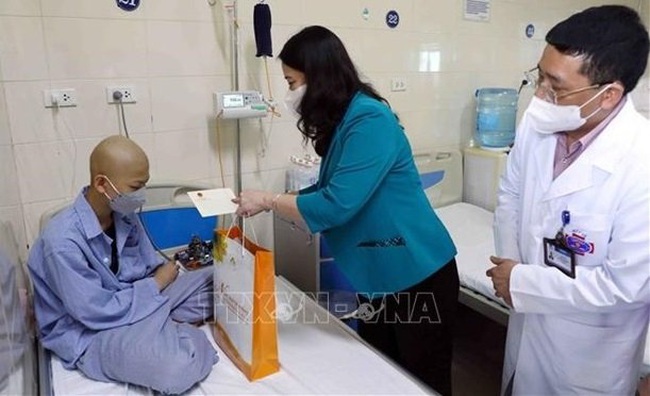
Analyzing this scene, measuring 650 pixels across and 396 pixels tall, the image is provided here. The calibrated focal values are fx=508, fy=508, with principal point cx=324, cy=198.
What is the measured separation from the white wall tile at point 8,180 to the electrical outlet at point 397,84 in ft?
6.47

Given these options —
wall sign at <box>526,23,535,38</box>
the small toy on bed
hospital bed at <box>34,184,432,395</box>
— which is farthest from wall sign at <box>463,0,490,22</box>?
hospital bed at <box>34,184,432,395</box>

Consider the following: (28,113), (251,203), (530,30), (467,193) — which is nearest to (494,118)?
(467,193)

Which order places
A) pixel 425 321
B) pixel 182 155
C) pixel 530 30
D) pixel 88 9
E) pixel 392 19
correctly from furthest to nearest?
pixel 530 30 → pixel 392 19 → pixel 182 155 → pixel 88 9 → pixel 425 321

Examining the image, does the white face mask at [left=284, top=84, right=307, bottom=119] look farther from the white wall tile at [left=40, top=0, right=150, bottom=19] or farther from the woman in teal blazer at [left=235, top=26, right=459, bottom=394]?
the white wall tile at [left=40, top=0, right=150, bottom=19]

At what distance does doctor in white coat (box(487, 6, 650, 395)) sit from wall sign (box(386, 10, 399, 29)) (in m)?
1.59

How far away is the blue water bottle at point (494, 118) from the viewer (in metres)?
3.41

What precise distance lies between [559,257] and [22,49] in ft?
6.65

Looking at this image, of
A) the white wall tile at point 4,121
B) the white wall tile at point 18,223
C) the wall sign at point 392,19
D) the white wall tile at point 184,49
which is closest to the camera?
the white wall tile at point 18,223

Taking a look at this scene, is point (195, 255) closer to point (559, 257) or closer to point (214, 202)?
point (214, 202)

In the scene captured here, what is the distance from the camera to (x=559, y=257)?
1.34 m

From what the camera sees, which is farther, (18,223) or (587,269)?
(18,223)

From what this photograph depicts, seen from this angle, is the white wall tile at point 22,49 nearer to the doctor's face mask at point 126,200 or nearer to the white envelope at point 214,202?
the doctor's face mask at point 126,200

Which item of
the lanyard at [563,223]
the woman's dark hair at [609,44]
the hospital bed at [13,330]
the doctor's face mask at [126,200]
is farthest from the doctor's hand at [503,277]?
the hospital bed at [13,330]

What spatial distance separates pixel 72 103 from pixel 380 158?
1.41m
